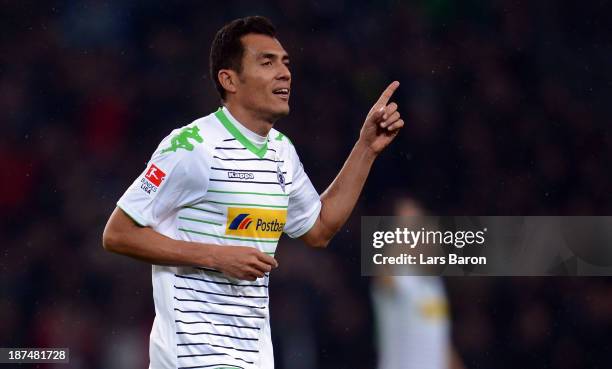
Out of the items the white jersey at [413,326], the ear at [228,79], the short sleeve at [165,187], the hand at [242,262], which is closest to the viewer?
the hand at [242,262]

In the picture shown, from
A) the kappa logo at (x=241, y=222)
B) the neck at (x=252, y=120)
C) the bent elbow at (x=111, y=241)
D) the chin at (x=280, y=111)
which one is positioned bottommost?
the bent elbow at (x=111, y=241)

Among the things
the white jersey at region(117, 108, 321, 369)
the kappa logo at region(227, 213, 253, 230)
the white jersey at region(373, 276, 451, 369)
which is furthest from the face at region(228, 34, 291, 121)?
the white jersey at region(373, 276, 451, 369)

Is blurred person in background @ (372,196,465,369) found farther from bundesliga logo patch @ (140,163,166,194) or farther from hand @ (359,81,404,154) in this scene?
bundesliga logo patch @ (140,163,166,194)

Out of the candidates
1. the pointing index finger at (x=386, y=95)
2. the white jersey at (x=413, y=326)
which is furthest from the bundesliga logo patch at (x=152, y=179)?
the white jersey at (x=413, y=326)

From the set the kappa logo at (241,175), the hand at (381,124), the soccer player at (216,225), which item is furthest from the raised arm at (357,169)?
the kappa logo at (241,175)

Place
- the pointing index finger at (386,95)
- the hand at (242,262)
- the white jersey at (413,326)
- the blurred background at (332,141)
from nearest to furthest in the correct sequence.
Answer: the hand at (242,262) → the pointing index finger at (386,95) → the white jersey at (413,326) → the blurred background at (332,141)

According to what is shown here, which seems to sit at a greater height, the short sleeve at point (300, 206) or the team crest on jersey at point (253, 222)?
the short sleeve at point (300, 206)

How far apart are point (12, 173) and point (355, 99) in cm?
235

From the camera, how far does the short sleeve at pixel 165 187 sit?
328 centimetres

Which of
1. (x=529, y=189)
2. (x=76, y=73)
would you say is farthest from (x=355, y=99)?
(x=76, y=73)

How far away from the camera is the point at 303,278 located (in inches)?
277

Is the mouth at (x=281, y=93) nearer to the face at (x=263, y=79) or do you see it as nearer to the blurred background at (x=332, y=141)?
the face at (x=263, y=79)

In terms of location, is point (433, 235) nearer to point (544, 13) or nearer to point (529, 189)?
point (529, 189)

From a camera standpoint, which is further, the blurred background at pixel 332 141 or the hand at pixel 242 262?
the blurred background at pixel 332 141
